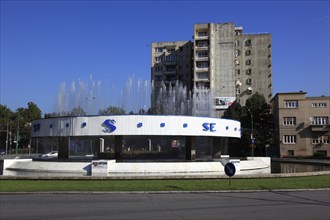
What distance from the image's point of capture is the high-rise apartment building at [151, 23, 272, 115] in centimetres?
9888

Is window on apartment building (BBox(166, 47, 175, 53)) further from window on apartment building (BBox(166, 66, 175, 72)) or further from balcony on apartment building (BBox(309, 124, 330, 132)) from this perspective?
balcony on apartment building (BBox(309, 124, 330, 132))

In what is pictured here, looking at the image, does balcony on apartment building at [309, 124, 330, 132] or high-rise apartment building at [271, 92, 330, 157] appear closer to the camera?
balcony on apartment building at [309, 124, 330, 132]

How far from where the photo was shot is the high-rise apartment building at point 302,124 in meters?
72.2


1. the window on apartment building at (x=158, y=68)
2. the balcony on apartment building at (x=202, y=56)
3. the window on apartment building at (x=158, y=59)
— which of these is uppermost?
the window on apartment building at (x=158, y=59)

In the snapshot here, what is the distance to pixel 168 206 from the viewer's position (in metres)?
13.4

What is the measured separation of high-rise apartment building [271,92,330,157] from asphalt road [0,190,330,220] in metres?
58.5

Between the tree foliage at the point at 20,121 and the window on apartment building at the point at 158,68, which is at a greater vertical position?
the window on apartment building at the point at 158,68

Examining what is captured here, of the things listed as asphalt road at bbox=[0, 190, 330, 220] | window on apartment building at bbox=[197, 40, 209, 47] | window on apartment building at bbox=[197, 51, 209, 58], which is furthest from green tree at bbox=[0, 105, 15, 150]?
asphalt road at bbox=[0, 190, 330, 220]

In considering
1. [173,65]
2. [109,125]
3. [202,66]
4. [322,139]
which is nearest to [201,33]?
[202,66]

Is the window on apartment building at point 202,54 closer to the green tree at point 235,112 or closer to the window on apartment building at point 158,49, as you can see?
the window on apartment building at point 158,49

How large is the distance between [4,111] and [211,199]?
104m

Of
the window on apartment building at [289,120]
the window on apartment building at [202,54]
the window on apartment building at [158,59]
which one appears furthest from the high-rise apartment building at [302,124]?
the window on apartment building at [158,59]

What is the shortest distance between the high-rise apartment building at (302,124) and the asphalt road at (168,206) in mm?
58494

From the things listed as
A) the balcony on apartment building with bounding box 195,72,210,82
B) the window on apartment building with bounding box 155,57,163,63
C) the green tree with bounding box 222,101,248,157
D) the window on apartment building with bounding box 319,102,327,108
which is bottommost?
the green tree with bounding box 222,101,248,157
